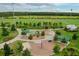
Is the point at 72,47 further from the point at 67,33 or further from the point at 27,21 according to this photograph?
the point at 27,21

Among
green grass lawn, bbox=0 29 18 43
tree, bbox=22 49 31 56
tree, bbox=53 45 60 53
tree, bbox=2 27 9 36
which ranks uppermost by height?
tree, bbox=2 27 9 36

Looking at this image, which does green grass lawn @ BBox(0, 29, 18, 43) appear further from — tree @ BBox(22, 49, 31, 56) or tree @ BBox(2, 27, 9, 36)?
tree @ BBox(22, 49, 31, 56)

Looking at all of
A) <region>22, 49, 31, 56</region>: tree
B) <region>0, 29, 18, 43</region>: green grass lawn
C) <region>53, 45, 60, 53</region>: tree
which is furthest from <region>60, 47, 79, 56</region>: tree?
<region>0, 29, 18, 43</region>: green grass lawn

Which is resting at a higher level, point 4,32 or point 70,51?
point 4,32

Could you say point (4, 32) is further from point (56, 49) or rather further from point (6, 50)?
point (56, 49)

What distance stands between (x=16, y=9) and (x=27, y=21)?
0.38 feet

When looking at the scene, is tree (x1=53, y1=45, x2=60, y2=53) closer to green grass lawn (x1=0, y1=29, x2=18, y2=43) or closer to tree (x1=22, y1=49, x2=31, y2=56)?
tree (x1=22, y1=49, x2=31, y2=56)

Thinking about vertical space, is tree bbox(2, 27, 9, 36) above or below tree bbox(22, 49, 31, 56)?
above

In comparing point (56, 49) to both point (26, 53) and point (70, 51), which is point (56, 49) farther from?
point (26, 53)

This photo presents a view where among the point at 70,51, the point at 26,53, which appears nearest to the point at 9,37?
the point at 26,53

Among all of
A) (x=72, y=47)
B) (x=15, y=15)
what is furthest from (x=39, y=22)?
(x=72, y=47)

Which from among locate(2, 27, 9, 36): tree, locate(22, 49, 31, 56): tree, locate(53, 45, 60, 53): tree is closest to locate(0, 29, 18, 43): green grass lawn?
locate(2, 27, 9, 36): tree

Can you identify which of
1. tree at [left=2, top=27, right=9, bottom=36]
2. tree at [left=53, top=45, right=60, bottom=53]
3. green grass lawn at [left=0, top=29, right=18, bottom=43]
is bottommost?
tree at [left=53, top=45, right=60, bottom=53]

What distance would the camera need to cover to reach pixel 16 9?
162 cm
